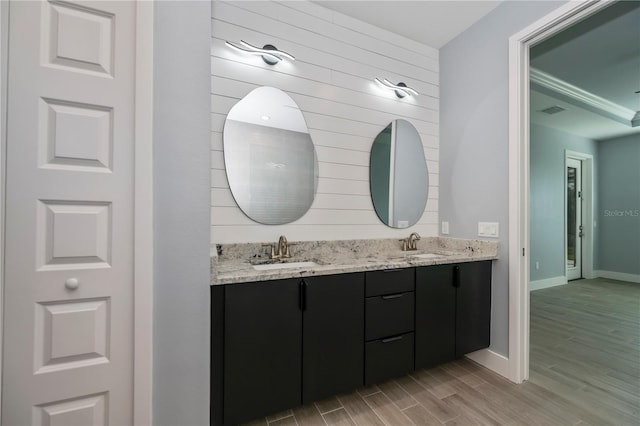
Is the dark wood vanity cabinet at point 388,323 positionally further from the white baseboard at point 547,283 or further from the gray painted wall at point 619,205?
the gray painted wall at point 619,205

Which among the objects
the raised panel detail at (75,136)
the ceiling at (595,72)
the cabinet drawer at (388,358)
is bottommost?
the cabinet drawer at (388,358)

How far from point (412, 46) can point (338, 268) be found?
2.22 m

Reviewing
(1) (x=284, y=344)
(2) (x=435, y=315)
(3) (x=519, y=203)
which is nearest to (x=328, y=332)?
(1) (x=284, y=344)

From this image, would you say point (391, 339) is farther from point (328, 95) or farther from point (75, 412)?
point (328, 95)

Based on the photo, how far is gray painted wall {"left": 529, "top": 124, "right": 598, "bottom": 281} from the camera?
437 cm

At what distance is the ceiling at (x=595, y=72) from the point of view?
2.23 meters

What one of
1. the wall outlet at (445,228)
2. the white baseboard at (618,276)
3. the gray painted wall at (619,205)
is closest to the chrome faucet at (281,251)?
the wall outlet at (445,228)

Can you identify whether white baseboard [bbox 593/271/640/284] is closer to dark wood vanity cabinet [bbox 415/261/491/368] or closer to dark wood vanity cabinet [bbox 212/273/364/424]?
dark wood vanity cabinet [bbox 415/261/491/368]

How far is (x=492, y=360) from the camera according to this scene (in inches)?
82.3

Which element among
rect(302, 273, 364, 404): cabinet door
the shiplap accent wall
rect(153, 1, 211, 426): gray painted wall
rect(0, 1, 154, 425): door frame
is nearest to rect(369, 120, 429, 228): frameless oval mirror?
the shiplap accent wall

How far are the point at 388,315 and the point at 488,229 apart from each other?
112 centimetres

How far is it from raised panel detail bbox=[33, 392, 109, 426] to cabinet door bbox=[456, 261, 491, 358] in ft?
6.82

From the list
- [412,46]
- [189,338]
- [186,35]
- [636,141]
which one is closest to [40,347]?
[189,338]

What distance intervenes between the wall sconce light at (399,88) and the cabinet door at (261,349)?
6.09 ft
